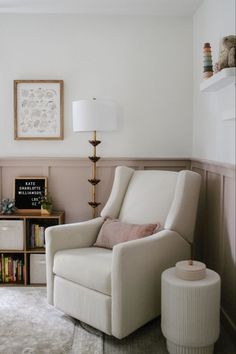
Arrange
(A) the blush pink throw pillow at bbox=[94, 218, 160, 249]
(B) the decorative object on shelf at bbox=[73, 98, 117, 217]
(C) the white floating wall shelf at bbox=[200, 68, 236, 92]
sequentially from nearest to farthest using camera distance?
(C) the white floating wall shelf at bbox=[200, 68, 236, 92], (A) the blush pink throw pillow at bbox=[94, 218, 160, 249], (B) the decorative object on shelf at bbox=[73, 98, 117, 217]

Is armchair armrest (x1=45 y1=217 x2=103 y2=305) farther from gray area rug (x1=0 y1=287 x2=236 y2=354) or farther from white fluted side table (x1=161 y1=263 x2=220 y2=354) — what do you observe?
white fluted side table (x1=161 y1=263 x2=220 y2=354)

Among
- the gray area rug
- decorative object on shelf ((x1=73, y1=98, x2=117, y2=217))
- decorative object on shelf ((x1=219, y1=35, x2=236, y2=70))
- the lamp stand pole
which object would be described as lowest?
the gray area rug

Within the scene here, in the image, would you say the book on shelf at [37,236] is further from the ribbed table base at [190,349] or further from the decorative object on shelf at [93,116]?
the ribbed table base at [190,349]

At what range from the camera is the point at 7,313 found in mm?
2863

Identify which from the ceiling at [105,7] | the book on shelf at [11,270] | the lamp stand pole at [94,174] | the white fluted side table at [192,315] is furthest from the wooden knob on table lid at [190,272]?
the ceiling at [105,7]

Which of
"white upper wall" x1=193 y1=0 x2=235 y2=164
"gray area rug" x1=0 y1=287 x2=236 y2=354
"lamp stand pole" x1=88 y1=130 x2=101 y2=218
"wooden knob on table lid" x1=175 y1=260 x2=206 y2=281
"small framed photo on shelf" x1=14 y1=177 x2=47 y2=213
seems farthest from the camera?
"small framed photo on shelf" x1=14 y1=177 x2=47 y2=213

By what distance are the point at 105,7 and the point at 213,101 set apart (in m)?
1.23

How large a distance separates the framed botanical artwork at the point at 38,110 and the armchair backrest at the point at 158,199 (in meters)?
0.77

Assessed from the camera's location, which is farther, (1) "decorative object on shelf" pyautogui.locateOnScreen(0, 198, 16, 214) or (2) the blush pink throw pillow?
(1) "decorative object on shelf" pyautogui.locateOnScreen(0, 198, 16, 214)

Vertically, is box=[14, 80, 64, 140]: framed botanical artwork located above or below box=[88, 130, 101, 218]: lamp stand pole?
above

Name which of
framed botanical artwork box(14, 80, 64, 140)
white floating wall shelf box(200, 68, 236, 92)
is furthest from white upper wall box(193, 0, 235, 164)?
framed botanical artwork box(14, 80, 64, 140)

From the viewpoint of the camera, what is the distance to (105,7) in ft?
11.1

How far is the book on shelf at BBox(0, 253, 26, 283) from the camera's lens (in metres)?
3.48

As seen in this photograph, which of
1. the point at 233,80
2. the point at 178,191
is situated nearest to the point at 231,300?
the point at 178,191
